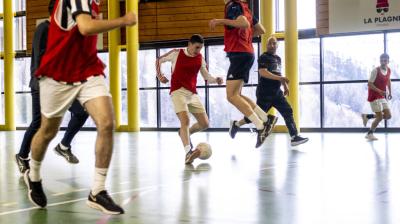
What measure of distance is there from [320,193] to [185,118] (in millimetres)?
3109

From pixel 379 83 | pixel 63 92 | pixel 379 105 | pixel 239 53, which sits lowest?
pixel 379 105

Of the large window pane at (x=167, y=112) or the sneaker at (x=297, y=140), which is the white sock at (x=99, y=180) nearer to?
the sneaker at (x=297, y=140)

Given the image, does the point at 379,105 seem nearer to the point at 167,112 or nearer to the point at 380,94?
the point at 380,94

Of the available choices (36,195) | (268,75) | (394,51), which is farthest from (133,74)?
(36,195)

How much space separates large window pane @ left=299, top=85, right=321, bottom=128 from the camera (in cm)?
1805

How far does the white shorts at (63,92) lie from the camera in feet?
13.8

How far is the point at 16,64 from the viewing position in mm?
24406

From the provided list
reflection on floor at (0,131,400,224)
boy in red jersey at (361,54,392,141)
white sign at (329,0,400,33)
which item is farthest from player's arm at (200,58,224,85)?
white sign at (329,0,400,33)

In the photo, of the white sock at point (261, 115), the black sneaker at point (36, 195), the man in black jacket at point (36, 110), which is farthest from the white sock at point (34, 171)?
the white sock at point (261, 115)

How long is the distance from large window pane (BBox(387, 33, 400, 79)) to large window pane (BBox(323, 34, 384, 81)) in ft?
0.76

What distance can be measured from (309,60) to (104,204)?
48.8 feet

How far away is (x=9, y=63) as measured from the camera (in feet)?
77.0

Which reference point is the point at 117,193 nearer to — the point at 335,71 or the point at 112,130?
the point at 112,130

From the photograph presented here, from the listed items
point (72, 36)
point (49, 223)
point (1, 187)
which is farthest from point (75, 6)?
point (1, 187)
